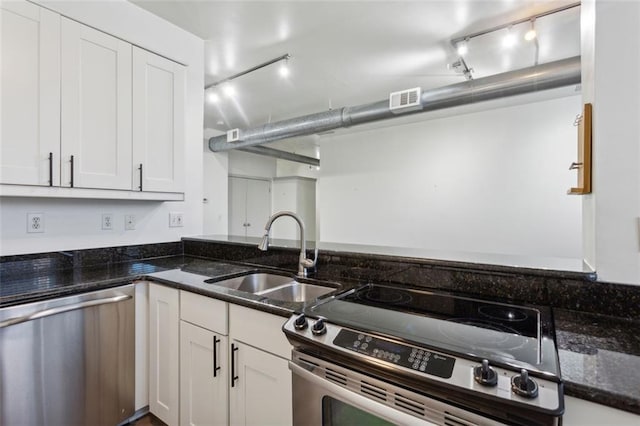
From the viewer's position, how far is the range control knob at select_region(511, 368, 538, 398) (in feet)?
2.16

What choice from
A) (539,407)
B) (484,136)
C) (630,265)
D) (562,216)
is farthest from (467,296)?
(484,136)

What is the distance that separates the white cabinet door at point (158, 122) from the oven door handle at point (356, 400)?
1.59 m

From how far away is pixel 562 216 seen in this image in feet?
11.5

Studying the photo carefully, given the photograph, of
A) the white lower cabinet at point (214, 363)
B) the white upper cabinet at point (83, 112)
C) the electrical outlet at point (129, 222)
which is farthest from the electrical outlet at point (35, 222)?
the white lower cabinet at point (214, 363)

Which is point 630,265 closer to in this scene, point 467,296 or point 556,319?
point 556,319

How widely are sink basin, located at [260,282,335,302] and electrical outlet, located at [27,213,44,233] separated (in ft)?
4.48

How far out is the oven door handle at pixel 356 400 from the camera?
2.65 feet

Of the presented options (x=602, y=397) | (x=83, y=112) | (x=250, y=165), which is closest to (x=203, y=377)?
(x=602, y=397)

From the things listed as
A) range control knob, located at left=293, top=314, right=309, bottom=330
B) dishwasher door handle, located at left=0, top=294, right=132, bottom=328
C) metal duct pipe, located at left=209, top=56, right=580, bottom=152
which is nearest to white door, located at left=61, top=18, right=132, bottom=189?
dishwasher door handle, located at left=0, top=294, right=132, bottom=328

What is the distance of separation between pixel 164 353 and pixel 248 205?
4943 mm

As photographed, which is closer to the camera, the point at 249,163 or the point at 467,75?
the point at 467,75

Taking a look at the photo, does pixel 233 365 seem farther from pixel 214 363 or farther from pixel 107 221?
pixel 107 221

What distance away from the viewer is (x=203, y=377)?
144cm

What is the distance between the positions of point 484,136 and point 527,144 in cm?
49
